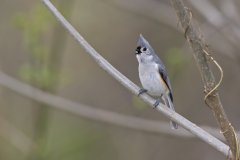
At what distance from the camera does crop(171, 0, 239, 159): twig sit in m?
2.43

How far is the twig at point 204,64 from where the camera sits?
2430 millimetres

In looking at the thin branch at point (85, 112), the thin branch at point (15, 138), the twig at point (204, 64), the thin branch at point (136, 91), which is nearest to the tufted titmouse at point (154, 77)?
the thin branch at point (136, 91)

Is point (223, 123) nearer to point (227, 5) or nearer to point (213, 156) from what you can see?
point (227, 5)

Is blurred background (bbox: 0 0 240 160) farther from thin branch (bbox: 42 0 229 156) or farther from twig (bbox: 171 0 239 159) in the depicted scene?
twig (bbox: 171 0 239 159)

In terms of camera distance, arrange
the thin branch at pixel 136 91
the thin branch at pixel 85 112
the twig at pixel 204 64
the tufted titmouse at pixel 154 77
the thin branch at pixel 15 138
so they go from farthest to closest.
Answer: the thin branch at pixel 15 138 < the thin branch at pixel 85 112 < the tufted titmouse at pixel 154 77 < the thin branch at pixel 136 91 < the twig at pixel 204 64

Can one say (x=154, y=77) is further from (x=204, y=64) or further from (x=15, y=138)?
(x=15, y=138)

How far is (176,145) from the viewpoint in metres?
6.69

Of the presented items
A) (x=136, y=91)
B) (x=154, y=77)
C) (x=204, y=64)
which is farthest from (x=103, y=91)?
(x=204, y=64)

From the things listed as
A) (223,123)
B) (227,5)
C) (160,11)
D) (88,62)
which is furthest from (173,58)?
(88,62)

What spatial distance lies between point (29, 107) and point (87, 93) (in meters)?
0.60

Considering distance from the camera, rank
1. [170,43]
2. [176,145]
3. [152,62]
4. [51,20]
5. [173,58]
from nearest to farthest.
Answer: [152,62] < [173,58] < [51,20] < [170,43] < [176,145]

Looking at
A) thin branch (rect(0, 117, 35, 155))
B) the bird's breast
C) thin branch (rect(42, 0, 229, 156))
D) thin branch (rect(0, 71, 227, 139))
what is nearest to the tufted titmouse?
the bird's breast

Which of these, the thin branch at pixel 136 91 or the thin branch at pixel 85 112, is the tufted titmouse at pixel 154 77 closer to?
the thin branch at pixel 136 91

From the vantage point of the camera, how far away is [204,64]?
2.47 meters
